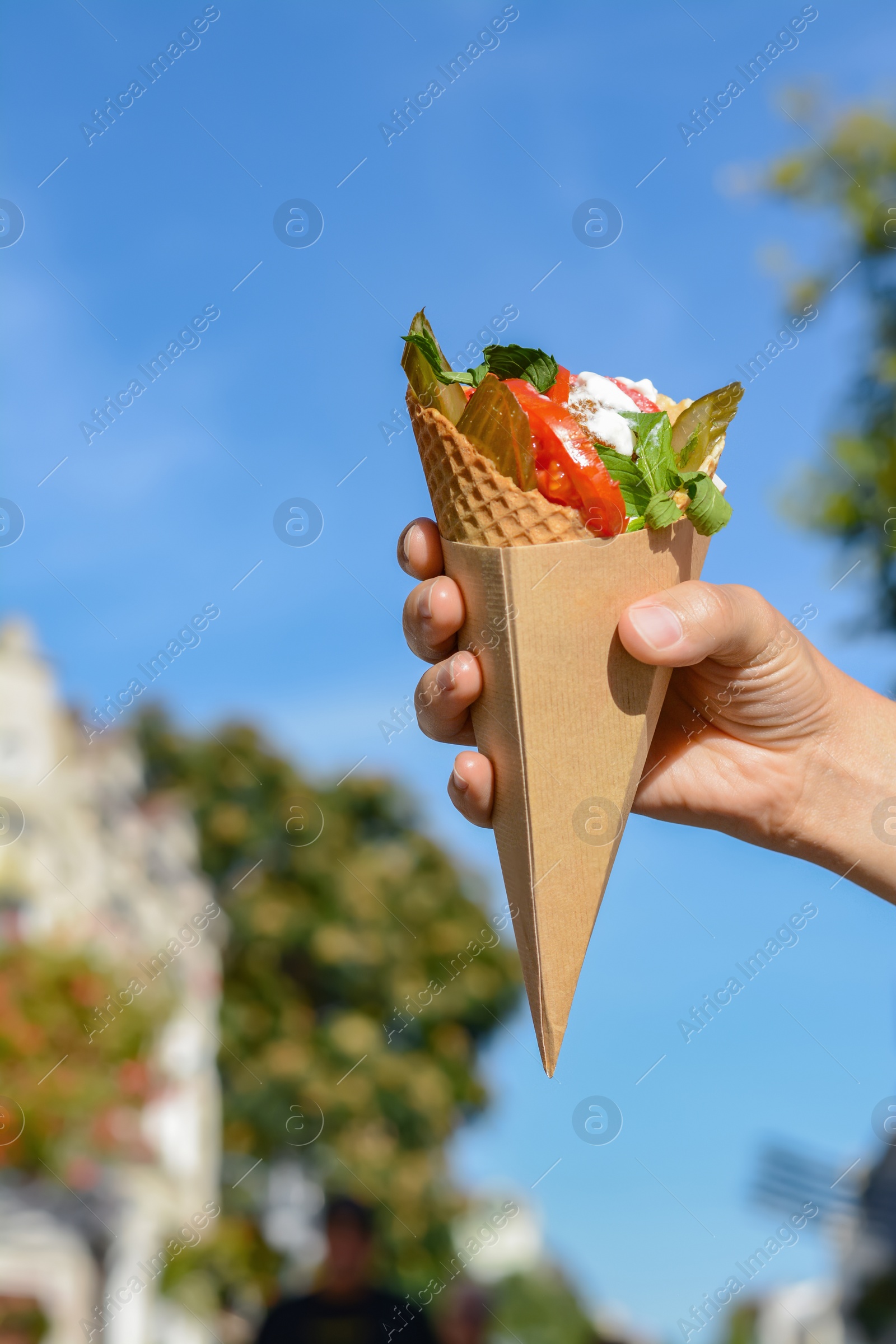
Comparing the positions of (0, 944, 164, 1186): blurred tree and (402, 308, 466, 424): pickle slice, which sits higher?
(402, 308, 466, 424): pickle slice

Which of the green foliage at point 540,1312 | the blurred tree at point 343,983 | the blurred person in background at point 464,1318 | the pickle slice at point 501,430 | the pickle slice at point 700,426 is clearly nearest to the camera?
the pickle slice at point 501,430

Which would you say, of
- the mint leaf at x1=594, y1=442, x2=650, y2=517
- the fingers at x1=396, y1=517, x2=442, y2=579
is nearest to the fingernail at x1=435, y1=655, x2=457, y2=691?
the fingers at x1=396, y1=517, x2=442, y2=579

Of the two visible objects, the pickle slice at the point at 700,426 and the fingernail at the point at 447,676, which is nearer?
the pickle slice at the point at 700,426

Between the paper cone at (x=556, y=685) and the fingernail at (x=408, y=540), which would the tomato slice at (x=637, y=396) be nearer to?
the paper cone at (x=556, y=685)

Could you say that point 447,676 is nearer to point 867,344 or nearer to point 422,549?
point 422,549

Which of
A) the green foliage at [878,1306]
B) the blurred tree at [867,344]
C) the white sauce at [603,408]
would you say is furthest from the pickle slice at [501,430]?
the green foliage at [878,1306]

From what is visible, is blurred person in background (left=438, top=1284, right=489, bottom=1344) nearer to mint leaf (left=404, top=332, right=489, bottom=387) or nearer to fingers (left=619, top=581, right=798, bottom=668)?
fingers (left=619, top=581, right=798, bottom=668)

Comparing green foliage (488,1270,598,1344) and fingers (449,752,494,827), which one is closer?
fingers (449,752,494,827)

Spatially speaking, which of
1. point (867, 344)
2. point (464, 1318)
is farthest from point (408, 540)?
point (464, 1318)
